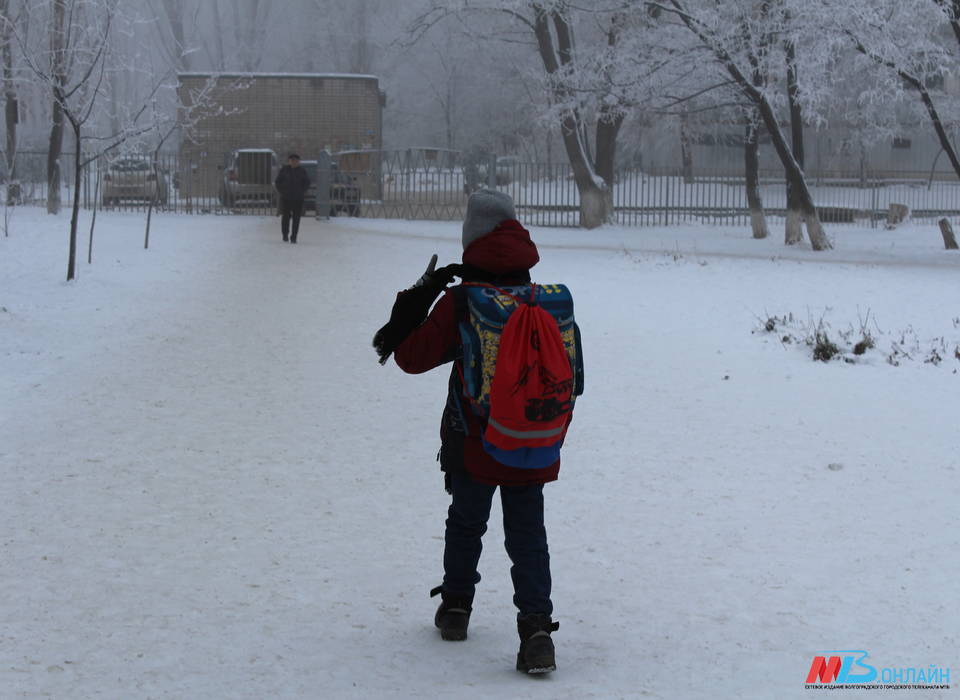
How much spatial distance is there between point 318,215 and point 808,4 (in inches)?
689

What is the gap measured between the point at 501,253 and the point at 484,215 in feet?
0.57

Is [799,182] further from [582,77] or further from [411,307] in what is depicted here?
[411,307]

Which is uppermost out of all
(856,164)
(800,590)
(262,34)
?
(262,34)

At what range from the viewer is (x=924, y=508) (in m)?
6.95

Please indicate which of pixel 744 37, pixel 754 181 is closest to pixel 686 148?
pixel 754 181

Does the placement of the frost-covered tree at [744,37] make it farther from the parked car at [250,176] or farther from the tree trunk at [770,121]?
the parked car at [250,176]

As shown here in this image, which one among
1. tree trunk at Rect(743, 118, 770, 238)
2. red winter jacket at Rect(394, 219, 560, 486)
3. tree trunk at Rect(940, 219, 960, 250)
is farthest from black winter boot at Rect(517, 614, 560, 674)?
tree trunk at Rect(743, 118, 770, 238)

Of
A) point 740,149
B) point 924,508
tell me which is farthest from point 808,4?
point 740,149

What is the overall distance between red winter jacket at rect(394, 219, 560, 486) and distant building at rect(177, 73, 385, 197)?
39469 mm

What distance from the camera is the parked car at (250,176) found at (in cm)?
3981

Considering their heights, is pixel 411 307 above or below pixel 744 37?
below

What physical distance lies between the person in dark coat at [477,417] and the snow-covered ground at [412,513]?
315 millimetres

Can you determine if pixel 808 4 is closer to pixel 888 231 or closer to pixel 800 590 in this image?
pixel 888 231

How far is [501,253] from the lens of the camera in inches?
185
